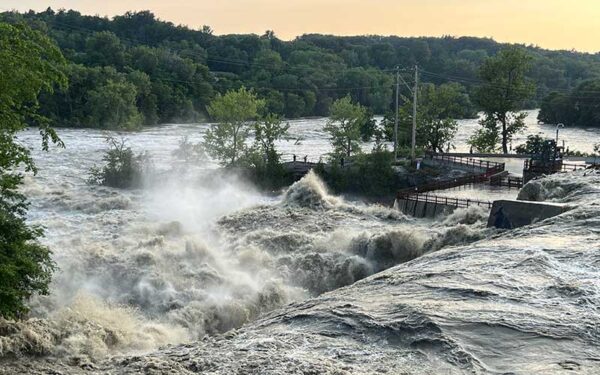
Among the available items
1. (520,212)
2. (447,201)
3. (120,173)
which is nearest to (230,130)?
(120,173)

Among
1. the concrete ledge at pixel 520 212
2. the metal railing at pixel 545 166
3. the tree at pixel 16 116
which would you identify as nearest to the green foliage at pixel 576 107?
the metal railing at pixel 545 166

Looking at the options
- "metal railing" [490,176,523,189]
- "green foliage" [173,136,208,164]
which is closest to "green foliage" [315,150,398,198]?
"metal railing" [490,176,523,189]

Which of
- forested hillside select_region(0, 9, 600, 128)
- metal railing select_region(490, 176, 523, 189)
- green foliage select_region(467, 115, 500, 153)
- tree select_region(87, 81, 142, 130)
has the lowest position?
metal railing select_region(490, 176, 523, 189)

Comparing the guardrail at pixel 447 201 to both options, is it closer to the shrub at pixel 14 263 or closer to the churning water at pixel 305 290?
→ the churning water at pixel 305 290

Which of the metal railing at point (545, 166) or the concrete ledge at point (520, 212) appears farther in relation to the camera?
the metal railing at point (545, 166)

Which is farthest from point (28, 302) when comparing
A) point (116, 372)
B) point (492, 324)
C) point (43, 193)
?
point (43, 193)

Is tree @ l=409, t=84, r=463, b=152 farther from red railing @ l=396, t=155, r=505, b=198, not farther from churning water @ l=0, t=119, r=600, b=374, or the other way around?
Result: churning water @ l=0, t=119, r=600, b=374

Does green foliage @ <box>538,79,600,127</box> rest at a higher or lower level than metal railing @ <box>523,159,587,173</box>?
higher
